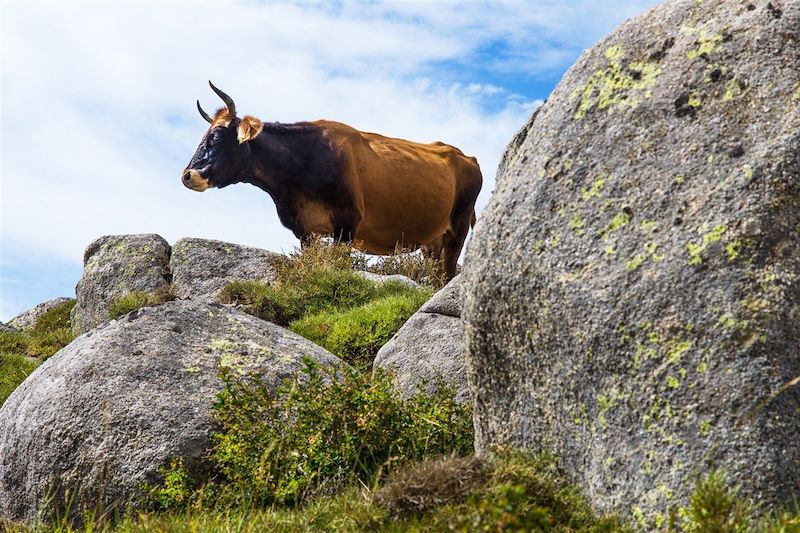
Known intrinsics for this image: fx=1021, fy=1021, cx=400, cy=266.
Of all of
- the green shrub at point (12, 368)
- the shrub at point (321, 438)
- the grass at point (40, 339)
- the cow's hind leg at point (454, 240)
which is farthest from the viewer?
the cow's hind leg at point (454, 240)

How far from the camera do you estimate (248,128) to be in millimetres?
17719

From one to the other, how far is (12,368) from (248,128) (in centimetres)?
557

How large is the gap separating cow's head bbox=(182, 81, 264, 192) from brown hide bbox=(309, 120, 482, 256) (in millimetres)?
1561

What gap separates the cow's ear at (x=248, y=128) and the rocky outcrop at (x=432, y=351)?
935cm

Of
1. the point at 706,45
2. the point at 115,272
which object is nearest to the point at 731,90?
the point at 706,45

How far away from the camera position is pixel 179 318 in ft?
26.4

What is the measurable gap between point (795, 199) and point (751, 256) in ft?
1.13

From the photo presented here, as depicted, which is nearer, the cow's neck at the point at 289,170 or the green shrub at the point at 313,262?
the green shrub at the point at 313,262

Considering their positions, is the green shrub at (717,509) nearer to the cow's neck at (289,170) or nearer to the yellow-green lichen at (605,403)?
the yellow-green lichen at (605,403)

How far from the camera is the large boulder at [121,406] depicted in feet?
22.6

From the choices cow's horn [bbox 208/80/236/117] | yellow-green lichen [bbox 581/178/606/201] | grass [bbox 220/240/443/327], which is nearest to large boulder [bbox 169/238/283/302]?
grass [bbox 220/240/443/327]

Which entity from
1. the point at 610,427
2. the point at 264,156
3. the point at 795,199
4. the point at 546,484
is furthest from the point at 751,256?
the point at 264,156

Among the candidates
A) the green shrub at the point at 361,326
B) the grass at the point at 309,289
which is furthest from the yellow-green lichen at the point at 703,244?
the grass at the point at 309,289

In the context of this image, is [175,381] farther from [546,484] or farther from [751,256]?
[751,256]
